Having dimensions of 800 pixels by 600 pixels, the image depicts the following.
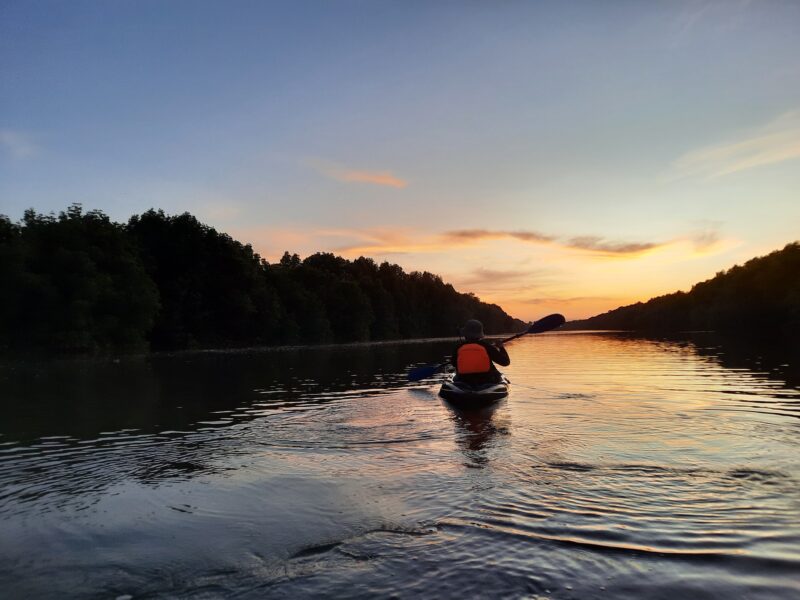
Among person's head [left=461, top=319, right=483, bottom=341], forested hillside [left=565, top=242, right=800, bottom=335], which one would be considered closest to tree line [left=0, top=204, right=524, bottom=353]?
person's head [left=461, top=319, right=483, bottom=341]

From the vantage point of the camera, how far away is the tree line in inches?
1847

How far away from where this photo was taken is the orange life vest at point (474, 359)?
14891 millimetres

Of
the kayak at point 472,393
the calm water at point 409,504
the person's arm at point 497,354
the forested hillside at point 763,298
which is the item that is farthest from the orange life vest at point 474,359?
the forested hillside at point 763,298

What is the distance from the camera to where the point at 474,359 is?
589 inches

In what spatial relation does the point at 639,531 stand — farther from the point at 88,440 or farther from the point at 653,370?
the point at 653,370

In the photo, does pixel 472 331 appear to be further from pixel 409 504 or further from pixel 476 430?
pixel 409 504

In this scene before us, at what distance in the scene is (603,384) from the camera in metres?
20.0

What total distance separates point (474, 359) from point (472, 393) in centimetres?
101

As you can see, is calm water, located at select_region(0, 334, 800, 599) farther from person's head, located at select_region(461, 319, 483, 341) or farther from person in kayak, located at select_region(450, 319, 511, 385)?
person's head, located at select_region(461, 319, 483, 341)

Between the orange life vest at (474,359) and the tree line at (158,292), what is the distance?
138ft

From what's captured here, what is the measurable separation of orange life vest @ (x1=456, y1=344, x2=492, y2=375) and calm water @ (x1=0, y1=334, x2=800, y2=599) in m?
1.45

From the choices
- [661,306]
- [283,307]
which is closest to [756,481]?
[283,307]

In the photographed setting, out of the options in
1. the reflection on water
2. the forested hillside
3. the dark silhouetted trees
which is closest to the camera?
the reflection on water

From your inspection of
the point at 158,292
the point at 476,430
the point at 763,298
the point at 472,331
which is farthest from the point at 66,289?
the point at 763,298
